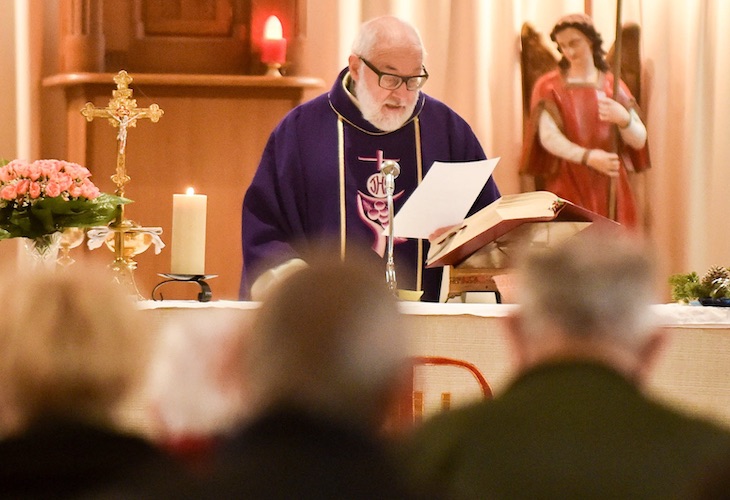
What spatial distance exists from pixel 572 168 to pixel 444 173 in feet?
8.60

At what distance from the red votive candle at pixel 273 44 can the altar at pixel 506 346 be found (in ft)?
8.94

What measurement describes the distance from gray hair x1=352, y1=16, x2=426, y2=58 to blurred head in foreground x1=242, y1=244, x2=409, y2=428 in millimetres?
3130

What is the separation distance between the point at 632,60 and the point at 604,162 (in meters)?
0.58

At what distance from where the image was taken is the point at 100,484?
1080 millimetres

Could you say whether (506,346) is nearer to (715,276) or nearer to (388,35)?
(715,276)

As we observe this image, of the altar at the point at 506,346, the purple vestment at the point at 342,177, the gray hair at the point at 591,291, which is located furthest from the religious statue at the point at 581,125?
the gray hair at the point at 591,291

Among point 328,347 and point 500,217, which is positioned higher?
point 500,217

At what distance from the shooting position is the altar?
2.78 m

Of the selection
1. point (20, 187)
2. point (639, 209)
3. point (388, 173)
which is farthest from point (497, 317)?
point (639, 209)

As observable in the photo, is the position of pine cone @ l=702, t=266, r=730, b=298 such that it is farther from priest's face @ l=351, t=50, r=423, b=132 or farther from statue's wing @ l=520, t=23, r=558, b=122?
statue's wing @ l=520, t=23, r=558, b=122

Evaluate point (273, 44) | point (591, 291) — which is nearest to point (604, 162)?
point (273, 44)

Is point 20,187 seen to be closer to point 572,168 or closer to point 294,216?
point 294,216

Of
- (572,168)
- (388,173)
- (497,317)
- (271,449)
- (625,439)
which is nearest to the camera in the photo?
(271,449)

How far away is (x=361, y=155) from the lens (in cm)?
436
